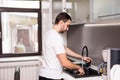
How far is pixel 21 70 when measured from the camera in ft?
11.6

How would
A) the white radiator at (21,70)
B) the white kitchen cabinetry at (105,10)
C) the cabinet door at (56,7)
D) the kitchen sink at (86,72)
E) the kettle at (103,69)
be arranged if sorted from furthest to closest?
the white radiator at (21,70) < the cabinet door at (56,7) < the kitchen sink at (86,72) < the kettle at (103,69) < the white kitchen cabinetry at (105,10)

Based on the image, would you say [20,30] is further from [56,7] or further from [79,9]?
[79,9]

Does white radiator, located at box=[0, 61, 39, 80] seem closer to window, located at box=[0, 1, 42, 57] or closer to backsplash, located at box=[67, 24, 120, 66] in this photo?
window, located at box=[0, 1, 42, 57]

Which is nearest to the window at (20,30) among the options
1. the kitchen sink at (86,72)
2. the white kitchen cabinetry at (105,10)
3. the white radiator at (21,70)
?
the white radiator at (21,70)

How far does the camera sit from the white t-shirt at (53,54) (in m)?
2.04

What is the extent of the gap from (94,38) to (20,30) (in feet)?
5.48

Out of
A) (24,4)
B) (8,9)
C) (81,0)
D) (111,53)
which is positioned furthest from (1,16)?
(111,53)

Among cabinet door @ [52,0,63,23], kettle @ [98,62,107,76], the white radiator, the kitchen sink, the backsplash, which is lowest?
the white radiator

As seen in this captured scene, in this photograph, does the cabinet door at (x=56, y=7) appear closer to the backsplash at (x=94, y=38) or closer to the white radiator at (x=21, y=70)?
the backsplash at (x=94, y=38)

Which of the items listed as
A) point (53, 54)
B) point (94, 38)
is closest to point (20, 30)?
point (94, 38)

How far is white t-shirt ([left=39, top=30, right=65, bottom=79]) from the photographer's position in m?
2.04

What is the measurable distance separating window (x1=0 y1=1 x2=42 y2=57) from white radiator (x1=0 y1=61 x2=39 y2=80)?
0.24 metres

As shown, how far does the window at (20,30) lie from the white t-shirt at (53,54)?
5.31ft

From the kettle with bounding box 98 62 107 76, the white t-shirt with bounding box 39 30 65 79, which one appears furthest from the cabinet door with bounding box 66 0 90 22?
the kettle with bounding box 98 62 107 76
